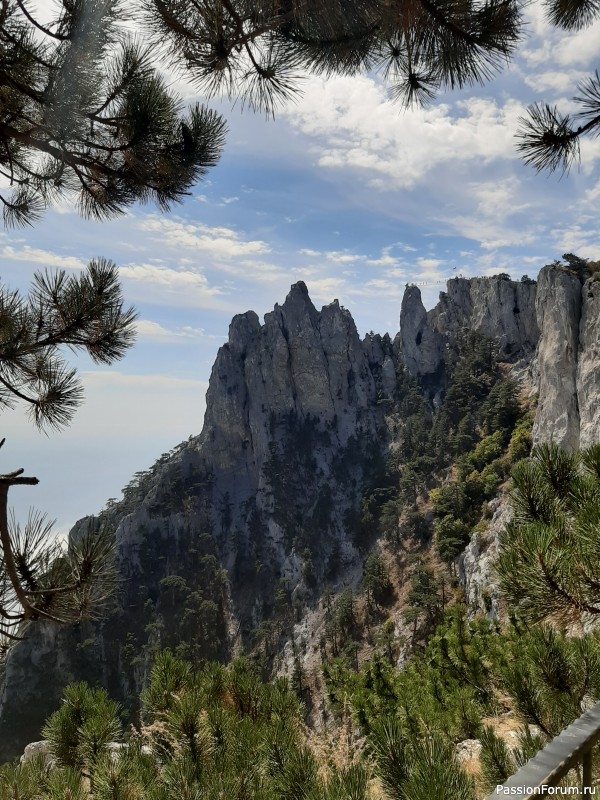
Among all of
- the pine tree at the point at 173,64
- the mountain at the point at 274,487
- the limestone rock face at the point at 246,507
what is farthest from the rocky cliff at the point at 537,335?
the pine tree at the point at 173,64

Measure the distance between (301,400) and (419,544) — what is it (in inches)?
822

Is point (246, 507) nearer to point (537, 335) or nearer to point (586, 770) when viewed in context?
point (537, 335)

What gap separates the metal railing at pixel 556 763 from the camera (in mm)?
931

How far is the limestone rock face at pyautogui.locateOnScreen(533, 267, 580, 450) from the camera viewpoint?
994 inches

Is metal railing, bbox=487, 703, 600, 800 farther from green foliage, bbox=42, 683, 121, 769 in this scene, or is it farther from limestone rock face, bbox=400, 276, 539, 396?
limestone rock face, bbox=400, 276, 539, 396

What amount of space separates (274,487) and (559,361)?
29.3 m

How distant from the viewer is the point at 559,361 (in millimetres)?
26828

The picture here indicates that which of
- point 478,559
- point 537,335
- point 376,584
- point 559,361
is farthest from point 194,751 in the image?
point 537,335

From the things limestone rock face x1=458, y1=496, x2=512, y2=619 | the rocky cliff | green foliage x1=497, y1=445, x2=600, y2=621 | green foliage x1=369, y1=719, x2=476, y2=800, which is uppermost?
the rocky cliff

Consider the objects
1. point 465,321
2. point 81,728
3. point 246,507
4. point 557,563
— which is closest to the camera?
point 557,563

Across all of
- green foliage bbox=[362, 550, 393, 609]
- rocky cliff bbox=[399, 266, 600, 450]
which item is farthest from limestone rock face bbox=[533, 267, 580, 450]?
green foliage bbox=[362, 550, 393, 609]

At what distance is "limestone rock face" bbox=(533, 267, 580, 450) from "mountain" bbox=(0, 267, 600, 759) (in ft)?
1.07

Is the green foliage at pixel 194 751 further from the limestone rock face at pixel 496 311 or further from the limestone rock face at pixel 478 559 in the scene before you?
the limestone rock face at pixel 496 311

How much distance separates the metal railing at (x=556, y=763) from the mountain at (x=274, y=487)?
29.9 m
